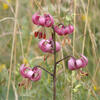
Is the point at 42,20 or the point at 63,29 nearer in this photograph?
the point at 42,20

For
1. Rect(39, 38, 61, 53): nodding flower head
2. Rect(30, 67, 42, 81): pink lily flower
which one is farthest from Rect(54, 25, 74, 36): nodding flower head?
Rect(30, 67, 42, 81): pink lily flower

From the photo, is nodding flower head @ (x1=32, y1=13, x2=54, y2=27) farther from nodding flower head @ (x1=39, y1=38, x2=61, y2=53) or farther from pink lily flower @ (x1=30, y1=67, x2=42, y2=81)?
pink lily flower @ (x1=30, y1=67, x2=42, y2=81)

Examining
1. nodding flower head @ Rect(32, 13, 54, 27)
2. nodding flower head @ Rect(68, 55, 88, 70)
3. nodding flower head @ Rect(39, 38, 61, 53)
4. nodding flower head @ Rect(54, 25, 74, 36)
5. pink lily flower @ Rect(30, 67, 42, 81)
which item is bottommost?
pink lily flower @ Rect(30, 67, 42, 81)

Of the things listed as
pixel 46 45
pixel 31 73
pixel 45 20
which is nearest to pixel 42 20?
pixel 45 20

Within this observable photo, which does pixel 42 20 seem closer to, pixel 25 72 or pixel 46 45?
pixel 46 45

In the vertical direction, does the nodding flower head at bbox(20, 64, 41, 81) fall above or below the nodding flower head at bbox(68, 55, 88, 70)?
below

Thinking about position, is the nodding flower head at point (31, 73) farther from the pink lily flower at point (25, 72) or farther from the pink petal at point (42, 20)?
the pink petal at point (42, 20)

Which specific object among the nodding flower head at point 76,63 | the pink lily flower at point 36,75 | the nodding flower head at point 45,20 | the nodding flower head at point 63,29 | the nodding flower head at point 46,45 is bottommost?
the pink lily flower at point 36,75

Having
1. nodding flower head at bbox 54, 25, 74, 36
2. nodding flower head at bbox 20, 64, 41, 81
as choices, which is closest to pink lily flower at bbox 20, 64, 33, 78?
nodding flower head at bbox 20, 64, 41, 81

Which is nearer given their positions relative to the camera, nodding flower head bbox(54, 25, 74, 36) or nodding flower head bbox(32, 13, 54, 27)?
nodding flower head bbox(32, 13, 54, 27)

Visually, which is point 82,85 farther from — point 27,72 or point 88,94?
point 27,72

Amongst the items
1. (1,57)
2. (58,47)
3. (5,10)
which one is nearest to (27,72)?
(58,47)

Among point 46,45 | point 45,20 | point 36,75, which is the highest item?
point 45,20

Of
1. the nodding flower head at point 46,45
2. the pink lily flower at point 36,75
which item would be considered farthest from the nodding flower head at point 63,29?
the pink lily flower at point 36,75
